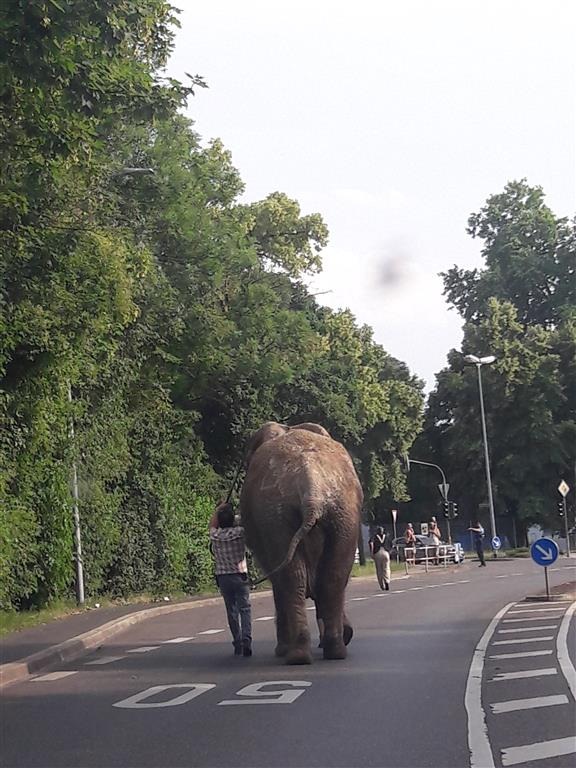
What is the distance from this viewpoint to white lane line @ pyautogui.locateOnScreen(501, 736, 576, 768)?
27.9ft

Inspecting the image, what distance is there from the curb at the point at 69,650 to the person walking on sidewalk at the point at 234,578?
2393mm

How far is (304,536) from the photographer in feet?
46.5

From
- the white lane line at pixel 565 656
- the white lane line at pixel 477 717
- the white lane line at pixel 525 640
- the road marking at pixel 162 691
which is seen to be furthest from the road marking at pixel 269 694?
the white lane line at pixel 525 640

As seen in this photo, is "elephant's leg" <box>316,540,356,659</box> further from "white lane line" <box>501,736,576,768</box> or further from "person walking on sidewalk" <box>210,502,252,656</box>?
"white lane line" <box>501,736,576,768</box>

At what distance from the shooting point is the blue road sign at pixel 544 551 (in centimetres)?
2283

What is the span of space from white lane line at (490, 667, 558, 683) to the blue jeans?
12.2 ft

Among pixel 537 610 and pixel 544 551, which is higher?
pixel 544 551

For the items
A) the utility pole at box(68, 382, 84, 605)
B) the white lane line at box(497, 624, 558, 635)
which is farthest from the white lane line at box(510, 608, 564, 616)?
the utility pole at box(68, 382, 84, 605)

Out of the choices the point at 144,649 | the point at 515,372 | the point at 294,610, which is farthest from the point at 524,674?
the point at 515,372

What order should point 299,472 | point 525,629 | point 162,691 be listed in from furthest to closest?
point 525,629 → point 299,472 → point 162,691

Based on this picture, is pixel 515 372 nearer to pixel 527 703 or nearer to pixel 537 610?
pixel 537 610

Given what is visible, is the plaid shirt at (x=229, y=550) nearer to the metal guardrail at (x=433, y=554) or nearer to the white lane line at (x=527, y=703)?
the white lane line at (x=527, y=703)

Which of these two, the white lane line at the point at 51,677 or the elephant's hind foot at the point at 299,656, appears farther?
the white lane line at the point at 51,677

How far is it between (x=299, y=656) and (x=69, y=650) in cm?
466
